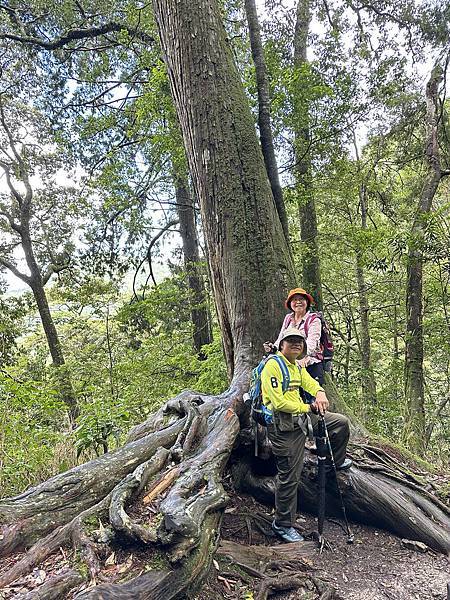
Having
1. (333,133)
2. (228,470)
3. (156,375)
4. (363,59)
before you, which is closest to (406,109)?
(363,59)

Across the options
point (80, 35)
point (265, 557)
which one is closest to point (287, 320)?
point (265, 557)

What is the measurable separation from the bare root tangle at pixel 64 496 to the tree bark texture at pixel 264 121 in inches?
121

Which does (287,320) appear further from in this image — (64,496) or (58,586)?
(58,586)

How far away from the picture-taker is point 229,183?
473 cm

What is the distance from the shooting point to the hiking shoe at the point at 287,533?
Result: 3.37 meters

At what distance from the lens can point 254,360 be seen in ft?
14.6

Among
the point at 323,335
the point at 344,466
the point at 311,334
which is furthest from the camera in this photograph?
the point at 323,335

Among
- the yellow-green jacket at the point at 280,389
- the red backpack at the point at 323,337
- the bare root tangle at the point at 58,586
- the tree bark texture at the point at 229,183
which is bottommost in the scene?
the bare root tangle at the point at 58,586

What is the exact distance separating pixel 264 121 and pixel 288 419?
3.86 meters

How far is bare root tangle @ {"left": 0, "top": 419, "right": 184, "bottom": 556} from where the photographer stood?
2.62 m

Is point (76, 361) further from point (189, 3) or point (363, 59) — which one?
point (363, 59)

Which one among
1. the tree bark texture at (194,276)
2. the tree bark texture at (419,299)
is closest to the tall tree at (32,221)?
the tree bark texture at (194,276)

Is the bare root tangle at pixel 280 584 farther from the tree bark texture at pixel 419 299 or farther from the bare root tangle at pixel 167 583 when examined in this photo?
the tree bark texture at pixel 419 299

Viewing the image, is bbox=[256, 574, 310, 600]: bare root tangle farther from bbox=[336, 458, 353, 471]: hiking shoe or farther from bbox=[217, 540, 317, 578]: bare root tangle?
bbox=[336, 458, 353, 471]: hiking shoe
